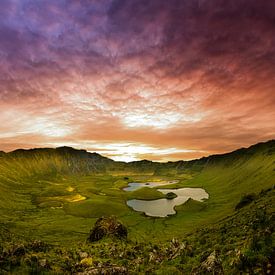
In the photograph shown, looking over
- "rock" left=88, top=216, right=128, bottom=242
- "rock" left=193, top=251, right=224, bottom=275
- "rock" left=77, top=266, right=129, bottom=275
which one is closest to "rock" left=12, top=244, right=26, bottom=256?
"rock" left=77, top=266, right=129, bottom=275

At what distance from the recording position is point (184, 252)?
108 ft

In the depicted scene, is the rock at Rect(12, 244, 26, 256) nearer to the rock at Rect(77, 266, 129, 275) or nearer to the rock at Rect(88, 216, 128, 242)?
the rock at Rect(77, 266, 129, 275)

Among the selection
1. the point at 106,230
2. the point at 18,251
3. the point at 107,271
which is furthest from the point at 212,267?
the point at 106,230

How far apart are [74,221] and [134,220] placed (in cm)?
3738

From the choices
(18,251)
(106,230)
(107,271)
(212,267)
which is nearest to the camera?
(212,267)

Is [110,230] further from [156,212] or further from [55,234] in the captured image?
[156,212]

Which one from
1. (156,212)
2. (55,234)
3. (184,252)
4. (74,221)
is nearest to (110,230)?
(184,252)

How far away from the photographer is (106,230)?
64.4 meters

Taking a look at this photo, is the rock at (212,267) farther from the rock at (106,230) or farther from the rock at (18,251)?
the rock at (106,230)

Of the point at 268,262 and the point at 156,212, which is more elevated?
the point at 268,262

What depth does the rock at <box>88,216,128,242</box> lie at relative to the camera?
63544mm

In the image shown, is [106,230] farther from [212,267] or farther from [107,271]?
[212,267]

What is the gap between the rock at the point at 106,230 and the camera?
63.5 metres

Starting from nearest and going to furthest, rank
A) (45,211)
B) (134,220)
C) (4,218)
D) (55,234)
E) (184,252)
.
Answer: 1. (184,252)
2. (55,234)
3. (134,220)
4. (4,218)
5. (45,211)
